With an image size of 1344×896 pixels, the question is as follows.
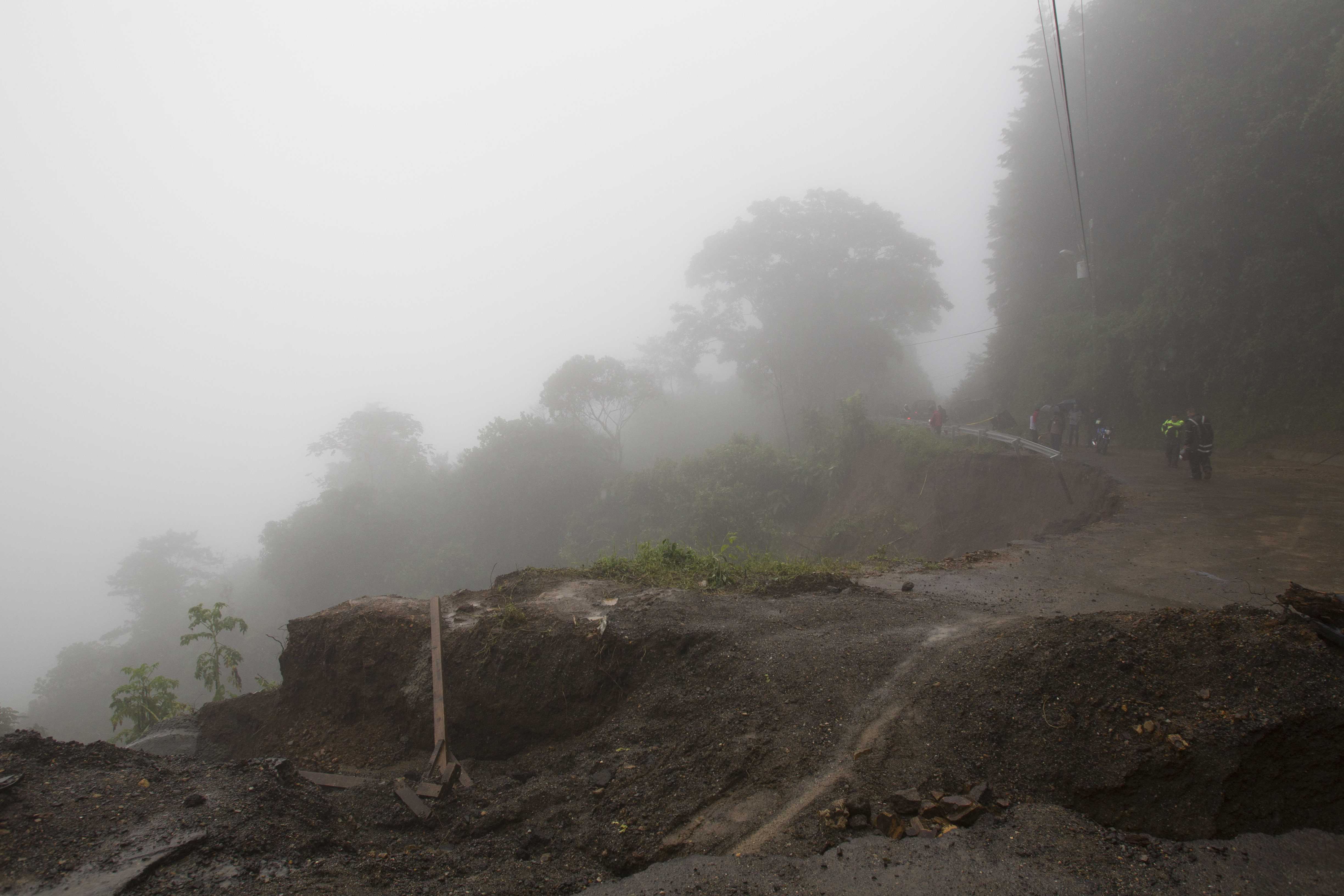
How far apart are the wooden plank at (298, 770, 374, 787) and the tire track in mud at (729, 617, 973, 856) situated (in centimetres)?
362

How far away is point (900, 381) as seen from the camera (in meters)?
46.3

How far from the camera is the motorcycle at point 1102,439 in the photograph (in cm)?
1769

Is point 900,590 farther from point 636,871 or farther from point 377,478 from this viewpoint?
point 377,478

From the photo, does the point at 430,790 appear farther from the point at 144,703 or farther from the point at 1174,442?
the point at 1174,442

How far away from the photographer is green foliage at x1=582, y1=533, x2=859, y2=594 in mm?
7746

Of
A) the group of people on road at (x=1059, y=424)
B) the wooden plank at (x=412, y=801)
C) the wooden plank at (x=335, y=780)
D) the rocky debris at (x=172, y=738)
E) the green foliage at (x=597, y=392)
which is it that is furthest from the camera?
the green foliage at (x=597, y=392)

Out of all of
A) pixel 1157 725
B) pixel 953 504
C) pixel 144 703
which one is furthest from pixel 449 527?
pixel 1157 725

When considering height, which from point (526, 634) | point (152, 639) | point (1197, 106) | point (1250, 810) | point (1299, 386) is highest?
point (1197, 106)

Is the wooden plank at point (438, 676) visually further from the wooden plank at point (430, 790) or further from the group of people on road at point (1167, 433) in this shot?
the group of people on road at point (1167, 433)

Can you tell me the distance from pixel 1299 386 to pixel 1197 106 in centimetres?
829

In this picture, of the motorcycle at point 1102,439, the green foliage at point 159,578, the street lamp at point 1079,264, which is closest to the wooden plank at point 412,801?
the motorcycle at point 1102,439

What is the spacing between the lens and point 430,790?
4754mm

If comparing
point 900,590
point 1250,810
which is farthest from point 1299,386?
point 1250,810

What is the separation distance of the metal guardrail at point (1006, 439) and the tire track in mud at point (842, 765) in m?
12.9
